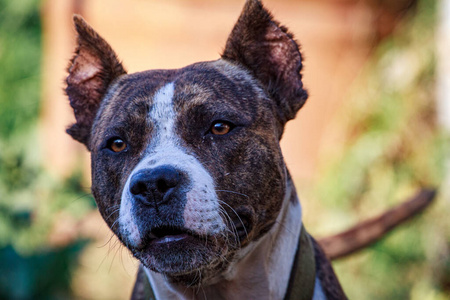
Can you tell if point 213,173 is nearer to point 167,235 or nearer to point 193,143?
point 193,143

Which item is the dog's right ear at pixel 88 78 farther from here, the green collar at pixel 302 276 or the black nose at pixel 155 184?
the black nose at pixel 155 184

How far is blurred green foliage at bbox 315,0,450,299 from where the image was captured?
682cm

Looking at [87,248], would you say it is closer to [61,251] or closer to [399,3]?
[61,251]

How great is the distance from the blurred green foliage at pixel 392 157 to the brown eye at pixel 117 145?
4580mm

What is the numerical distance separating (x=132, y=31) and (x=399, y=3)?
10.9 feet

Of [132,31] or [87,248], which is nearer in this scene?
[87,248]

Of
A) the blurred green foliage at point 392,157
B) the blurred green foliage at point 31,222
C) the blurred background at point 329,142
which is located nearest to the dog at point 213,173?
the blurred green foliage at point 31,222

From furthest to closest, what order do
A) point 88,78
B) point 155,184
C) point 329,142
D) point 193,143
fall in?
point 329,142
point 88,78
point 193,143
point 155,184

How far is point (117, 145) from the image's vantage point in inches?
116

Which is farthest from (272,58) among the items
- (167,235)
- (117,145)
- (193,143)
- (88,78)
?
(167,235)

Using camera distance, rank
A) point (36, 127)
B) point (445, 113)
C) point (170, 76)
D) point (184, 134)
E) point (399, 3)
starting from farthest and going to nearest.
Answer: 1. point (36, 127)
2. point (399, 3)
3. point (445, 113)
4. point (170, 76)
5. point (184, 134)

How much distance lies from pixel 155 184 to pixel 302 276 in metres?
0.93

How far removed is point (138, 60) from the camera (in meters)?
7.80

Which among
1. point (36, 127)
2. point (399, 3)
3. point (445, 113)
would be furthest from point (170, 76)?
point (36, 127)
